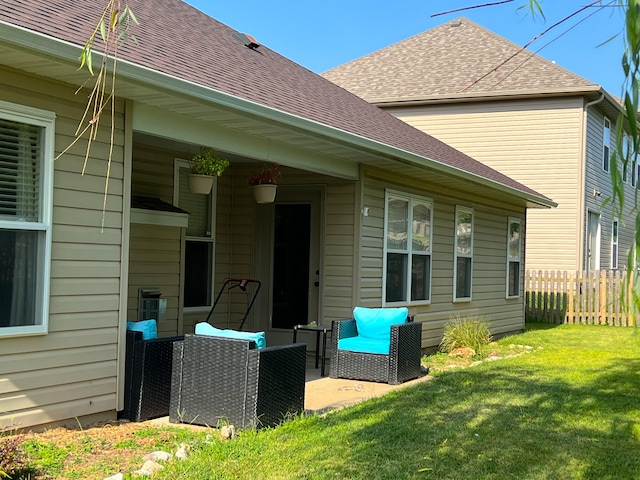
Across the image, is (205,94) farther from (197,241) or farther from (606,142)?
(606,142)

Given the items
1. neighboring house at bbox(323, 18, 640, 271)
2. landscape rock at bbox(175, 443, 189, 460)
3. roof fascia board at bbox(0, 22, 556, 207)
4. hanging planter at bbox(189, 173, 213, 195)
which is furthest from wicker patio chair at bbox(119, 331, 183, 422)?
neighboring house at bbox(323, 18, 640, 271)

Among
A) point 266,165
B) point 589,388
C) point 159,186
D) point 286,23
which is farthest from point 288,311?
point 286,23

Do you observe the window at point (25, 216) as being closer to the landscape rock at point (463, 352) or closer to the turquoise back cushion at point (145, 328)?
the turquoise back cushion at point (145, 328)

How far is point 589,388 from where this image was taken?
25.6ft

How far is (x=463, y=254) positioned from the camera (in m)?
12.2

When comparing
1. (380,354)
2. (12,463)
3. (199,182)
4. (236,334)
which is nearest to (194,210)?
(199,182)

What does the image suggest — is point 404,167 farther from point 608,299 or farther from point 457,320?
point 608,299

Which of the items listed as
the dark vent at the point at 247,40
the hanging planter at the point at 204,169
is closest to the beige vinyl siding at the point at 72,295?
the hanging planter at the point at 204,169

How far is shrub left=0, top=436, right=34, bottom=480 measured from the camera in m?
3.86

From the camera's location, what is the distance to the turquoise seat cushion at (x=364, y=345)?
8133mm

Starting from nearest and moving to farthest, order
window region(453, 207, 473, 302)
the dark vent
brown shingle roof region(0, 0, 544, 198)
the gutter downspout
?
brown shingle roof region(0, 0, 544, 198), the dark vent, window region(453, 207, 473, 302), the gutter downspout

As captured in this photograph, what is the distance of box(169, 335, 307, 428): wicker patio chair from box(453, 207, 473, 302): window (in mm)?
6614

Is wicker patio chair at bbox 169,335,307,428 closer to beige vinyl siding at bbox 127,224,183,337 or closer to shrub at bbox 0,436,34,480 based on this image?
shrub at bbox 0,436,34,480

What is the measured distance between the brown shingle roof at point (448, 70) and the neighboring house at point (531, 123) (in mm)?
33
